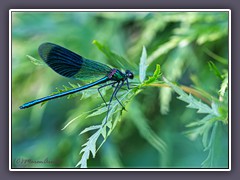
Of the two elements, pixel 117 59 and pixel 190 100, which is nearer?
pixel 190 100

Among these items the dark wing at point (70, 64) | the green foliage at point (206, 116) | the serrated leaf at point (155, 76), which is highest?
the dark wing at point (70, 64)

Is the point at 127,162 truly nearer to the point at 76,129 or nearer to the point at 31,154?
the point at 76,129

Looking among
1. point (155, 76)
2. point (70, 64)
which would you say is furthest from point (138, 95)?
point (155, 76)

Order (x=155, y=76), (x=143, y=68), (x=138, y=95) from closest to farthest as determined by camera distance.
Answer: (x=155, y=76) → (x=143, y=68) → (x=138, y=95)

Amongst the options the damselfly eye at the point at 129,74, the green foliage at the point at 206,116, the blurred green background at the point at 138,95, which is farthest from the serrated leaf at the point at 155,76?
the blurred green background at the point at 138,95

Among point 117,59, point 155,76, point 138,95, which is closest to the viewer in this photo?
point 155,76

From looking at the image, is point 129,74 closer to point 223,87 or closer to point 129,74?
point 129,74

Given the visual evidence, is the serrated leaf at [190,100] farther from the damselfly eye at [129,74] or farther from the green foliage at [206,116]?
the damselfly eye at [129,74]

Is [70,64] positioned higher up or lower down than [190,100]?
higher up

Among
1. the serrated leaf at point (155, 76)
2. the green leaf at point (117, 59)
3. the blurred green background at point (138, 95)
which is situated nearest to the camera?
the serrated leaf at point (155, 76)
